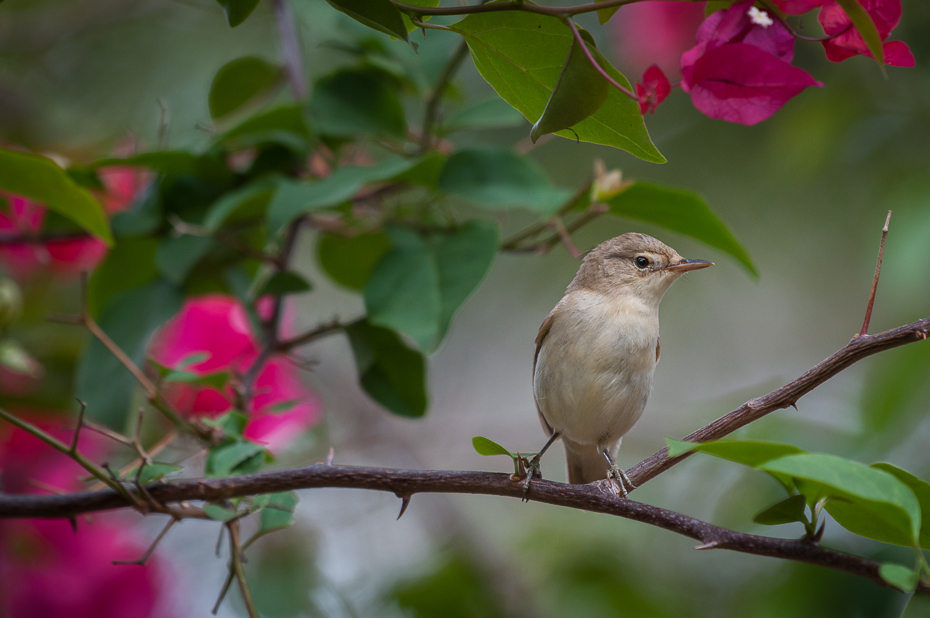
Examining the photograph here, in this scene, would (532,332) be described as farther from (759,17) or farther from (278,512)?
(759,17)

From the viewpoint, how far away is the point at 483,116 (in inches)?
92.0

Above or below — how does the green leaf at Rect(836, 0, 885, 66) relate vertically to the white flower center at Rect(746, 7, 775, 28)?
below

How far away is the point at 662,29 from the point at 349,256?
1801 millimetres

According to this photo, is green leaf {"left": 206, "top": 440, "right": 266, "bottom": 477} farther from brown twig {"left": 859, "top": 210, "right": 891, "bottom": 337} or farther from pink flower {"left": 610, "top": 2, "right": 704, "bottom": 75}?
pink flower {"left": 610, "top": 2, "right": 704, "bottom": 75}

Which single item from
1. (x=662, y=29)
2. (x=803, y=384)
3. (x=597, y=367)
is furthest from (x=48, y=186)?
(x=662, y=29)

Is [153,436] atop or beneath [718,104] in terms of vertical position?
beneath

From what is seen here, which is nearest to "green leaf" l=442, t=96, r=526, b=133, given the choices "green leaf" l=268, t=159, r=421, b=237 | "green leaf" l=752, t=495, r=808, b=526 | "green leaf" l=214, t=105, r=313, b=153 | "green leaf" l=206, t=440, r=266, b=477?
Result: "green leaf" l=268, t=159, r=421, b=237

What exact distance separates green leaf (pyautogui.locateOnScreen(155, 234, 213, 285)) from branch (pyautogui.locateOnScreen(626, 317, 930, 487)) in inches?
55.6

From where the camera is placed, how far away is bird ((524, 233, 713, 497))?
2.12 m

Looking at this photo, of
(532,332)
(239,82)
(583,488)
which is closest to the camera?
(583,488)

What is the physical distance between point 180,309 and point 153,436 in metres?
0.61

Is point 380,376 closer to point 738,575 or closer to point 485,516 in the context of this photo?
point 738,575

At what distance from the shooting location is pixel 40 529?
2275 millimetres

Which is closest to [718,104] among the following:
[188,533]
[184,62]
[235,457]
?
[235,457]
